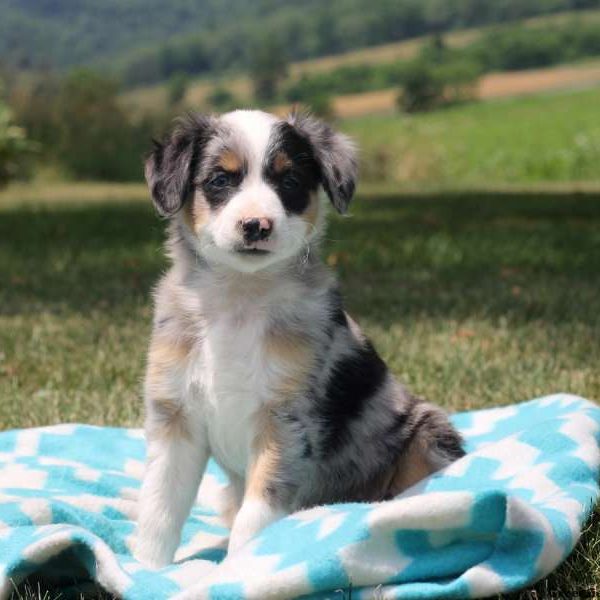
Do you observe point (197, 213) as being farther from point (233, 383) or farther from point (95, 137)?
point (95, 137)

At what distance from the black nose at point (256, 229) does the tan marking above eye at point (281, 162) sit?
0.25 meters

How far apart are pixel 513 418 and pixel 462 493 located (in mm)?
1936

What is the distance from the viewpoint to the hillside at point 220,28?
51.0 m

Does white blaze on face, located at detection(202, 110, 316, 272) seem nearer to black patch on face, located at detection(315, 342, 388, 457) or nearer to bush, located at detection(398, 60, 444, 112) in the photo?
black patch on face, located at detection(315, 342, 388, 457)

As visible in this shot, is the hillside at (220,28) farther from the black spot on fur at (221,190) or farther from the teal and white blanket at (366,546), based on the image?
the teal and white blanket at (366,546)

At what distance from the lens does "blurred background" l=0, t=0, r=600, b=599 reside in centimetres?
600

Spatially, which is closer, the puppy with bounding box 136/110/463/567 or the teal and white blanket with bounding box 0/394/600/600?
the teal and white blanket with bounding box 0/394/600/600

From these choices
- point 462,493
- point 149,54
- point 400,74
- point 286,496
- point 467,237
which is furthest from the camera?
point 149,54

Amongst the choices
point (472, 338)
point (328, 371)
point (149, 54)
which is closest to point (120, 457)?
point (328, 371)

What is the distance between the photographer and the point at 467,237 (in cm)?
1198

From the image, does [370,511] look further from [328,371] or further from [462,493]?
[328,371]

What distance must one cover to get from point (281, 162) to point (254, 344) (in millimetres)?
574

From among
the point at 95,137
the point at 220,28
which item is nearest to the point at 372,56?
the point at 220,28

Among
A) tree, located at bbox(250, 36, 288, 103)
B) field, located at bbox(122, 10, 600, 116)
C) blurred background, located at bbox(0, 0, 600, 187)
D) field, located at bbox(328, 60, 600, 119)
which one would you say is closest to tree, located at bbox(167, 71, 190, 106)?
blurred background, located at bbox(0, 0, 600, 187)
